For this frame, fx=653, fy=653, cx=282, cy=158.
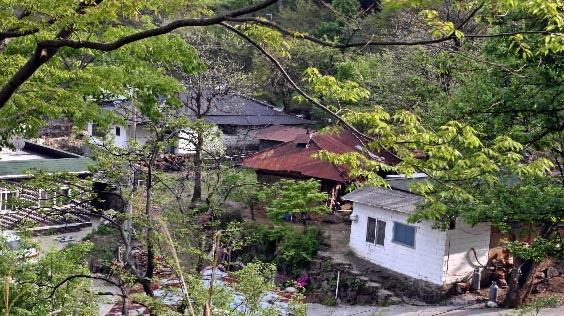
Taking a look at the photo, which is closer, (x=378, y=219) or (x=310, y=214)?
(x=378, y=219)

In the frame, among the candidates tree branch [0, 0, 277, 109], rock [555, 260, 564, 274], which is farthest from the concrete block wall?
tree branch [0, 0, 277, 109]

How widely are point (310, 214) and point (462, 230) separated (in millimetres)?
5793

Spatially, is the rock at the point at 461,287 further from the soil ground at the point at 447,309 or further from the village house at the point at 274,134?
the village house at the point at 274,134

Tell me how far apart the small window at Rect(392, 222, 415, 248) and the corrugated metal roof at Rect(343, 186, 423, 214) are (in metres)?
0.53

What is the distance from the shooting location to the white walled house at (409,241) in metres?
17.1

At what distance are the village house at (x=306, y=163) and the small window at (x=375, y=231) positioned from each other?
341 cm

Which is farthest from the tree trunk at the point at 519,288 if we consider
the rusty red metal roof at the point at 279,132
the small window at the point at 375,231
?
the rusty red metal roof at the point at 279,132

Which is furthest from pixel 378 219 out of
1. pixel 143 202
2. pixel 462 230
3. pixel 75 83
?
pixel 75 83

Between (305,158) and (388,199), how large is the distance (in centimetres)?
589

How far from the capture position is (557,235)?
11.5m

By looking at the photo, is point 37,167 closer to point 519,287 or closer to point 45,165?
point 45,165

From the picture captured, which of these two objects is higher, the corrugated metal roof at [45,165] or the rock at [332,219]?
the corrugated metal roof at [45,165]

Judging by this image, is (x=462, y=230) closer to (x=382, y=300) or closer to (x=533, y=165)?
(x=382, y=300)

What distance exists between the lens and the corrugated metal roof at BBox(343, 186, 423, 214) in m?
17.7
